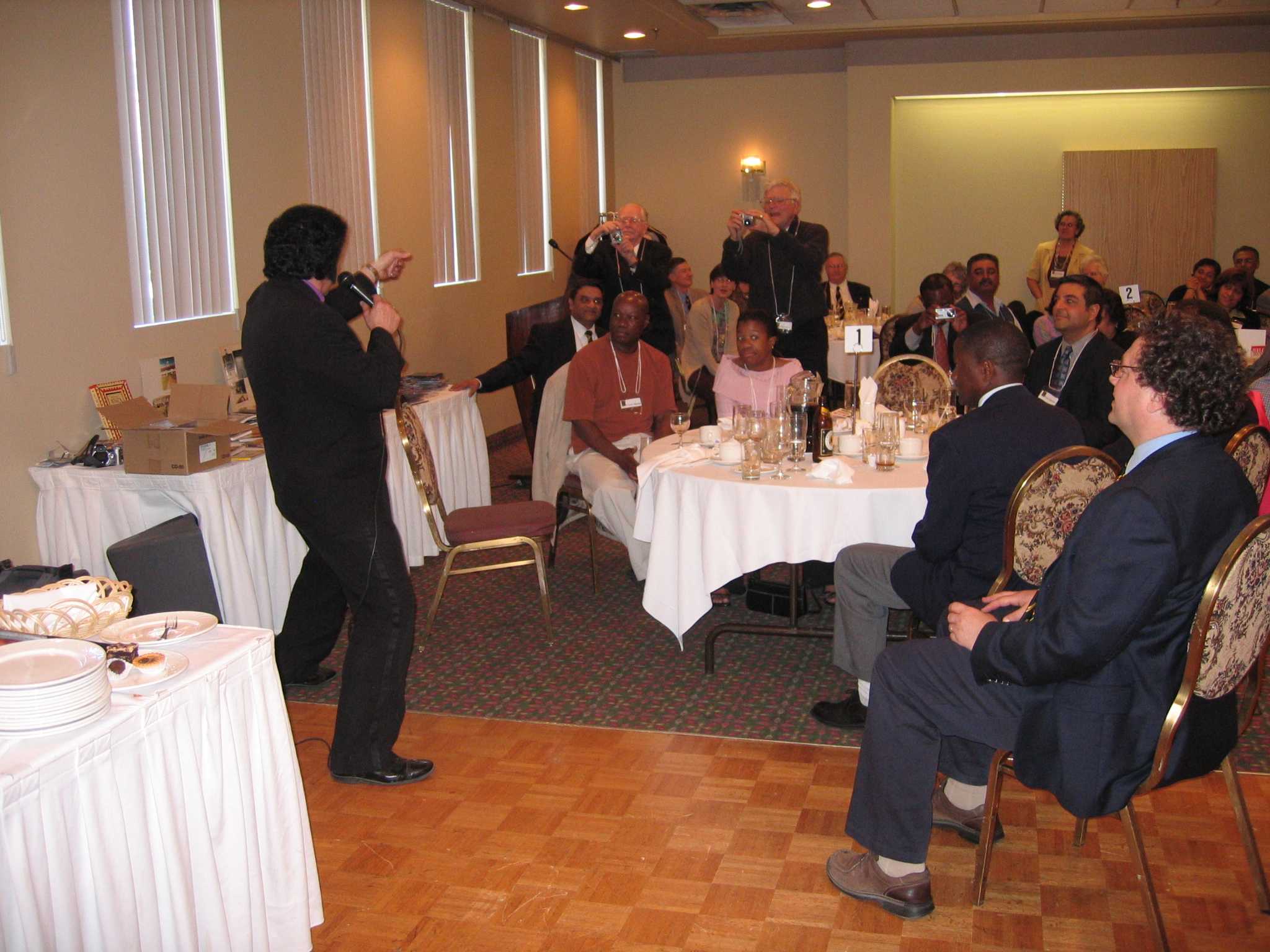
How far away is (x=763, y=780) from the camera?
3.34 metres

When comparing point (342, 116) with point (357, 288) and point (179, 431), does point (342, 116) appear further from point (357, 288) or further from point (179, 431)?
point (357, 288)

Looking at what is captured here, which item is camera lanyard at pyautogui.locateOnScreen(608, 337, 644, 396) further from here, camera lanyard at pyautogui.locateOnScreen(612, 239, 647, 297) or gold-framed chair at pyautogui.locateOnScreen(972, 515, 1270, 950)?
gold-framed chair at pyautogui.locateOnScreen(972, 515, 1270, 950)

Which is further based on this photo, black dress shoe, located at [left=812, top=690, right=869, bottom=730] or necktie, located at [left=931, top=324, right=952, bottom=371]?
necktie, located at [left=931, top=324, right=952, bottom=371]

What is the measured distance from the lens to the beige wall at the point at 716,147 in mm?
11922

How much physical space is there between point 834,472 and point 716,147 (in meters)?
9.00

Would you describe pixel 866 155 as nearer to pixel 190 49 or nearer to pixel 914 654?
pixel 190 49

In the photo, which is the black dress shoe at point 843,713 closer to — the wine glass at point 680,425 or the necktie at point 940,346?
the wine glass at point 680,425

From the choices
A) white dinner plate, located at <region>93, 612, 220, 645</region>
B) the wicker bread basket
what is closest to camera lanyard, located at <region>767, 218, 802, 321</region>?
white dinner plate, located at <region>93, 612, 220, 645</region>

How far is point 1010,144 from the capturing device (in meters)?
11.8

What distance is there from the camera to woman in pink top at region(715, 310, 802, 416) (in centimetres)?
490

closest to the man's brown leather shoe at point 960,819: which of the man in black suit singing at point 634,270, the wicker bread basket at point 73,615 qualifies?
the wicker bread basket at point 73,615

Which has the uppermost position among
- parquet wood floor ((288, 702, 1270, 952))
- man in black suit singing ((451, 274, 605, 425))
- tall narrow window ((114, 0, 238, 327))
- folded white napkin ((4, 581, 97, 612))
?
tall narrow window ((114, 0, 238, 327))

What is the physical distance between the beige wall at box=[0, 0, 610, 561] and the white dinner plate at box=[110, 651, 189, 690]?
2.51 metres

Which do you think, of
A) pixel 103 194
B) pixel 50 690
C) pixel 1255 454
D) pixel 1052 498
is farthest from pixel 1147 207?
pixel 50 690
